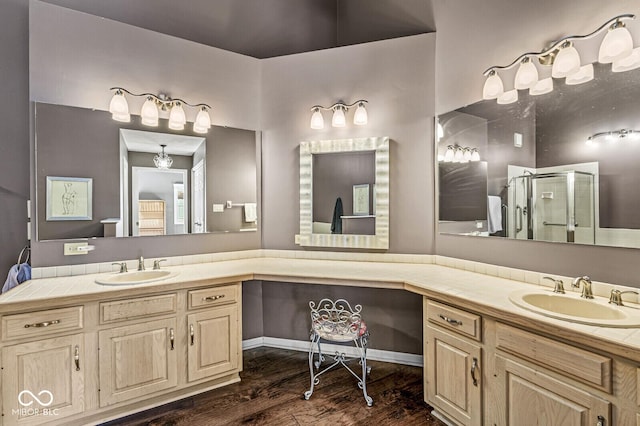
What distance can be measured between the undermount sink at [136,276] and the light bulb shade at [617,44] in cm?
280

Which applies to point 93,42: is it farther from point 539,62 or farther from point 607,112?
point 607,112

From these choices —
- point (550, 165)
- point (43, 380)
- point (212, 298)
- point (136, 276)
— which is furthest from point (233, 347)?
point (550, 165)

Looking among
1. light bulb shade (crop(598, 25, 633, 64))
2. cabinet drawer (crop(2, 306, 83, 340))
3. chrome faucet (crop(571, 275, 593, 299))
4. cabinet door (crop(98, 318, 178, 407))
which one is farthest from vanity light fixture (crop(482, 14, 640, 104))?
cabinet drawer (crop(2, 306, 83, 340))

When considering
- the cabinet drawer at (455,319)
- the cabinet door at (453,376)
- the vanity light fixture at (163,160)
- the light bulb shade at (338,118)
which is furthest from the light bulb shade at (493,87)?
the vanity light fixture at (163,160)

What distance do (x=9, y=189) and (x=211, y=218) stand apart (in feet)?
4.54

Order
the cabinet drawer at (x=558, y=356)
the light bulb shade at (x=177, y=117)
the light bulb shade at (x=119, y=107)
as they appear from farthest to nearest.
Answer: the light bulb shade at (x=177, y=117) < the light bulb shade at (x=119, y=107) < the cabinet drawer at (x=558, y=356)

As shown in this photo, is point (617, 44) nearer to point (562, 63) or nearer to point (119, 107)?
point (562, 63)

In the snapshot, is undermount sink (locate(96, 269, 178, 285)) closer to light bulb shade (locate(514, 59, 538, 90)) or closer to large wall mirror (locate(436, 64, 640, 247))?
large wall mirror (locate(436, 64, 640, 247))

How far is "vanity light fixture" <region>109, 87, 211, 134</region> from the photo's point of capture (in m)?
2.33

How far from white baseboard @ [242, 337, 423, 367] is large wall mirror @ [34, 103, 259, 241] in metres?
1.06

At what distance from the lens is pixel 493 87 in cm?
209

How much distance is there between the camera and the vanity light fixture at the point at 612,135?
1.53 meters

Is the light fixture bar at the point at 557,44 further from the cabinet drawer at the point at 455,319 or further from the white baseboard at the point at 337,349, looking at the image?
the white baseboard at the point at 337,349

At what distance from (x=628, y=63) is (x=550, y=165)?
0.56m
